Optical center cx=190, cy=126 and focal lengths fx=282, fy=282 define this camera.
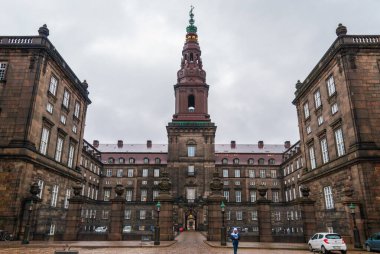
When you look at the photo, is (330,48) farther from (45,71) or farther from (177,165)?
(177,165)

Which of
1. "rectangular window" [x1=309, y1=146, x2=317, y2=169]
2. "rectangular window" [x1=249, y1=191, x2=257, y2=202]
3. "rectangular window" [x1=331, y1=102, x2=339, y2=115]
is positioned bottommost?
"rectangular window" [x1=249, y1=191, x2=257, y2=202]

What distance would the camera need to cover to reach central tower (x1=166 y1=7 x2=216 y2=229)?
5825 centimetres

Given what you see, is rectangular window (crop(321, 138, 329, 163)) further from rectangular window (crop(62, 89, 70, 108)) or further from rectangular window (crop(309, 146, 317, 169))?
rectangular window (crop(62, 89, 70, 108))

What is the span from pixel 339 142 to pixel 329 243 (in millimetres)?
13839

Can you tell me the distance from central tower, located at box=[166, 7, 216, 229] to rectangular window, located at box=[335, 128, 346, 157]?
33336mm

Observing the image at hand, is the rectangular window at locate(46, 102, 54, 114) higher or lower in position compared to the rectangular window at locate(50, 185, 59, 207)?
higher

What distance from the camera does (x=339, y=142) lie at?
28.0m

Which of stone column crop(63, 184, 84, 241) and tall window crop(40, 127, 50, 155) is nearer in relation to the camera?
stone column crop(63, 184, 84, 241)

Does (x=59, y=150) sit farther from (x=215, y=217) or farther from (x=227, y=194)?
(x=227, y=194)

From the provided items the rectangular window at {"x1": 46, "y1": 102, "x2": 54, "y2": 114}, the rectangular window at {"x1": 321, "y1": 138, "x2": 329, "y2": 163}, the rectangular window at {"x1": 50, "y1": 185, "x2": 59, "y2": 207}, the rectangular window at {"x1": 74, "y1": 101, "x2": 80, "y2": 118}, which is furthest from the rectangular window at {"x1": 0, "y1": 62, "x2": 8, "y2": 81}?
the rectangular window at {"x1": 321, "y1": 138, "x2": 329, "y2": 163}

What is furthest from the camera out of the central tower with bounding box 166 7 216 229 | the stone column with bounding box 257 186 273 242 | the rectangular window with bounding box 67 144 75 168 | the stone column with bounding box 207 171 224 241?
the central tower with bounding box 166 7 216 229

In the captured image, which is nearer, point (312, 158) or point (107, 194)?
point (312, 158)

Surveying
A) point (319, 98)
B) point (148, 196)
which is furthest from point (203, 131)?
point (319, 98)

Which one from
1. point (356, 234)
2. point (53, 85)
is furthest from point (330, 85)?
point (53, 85)
